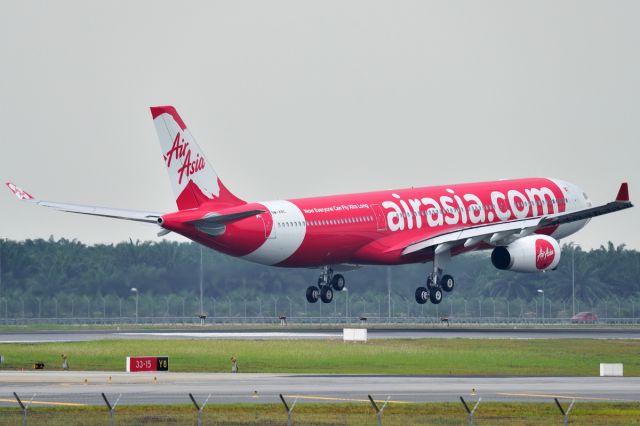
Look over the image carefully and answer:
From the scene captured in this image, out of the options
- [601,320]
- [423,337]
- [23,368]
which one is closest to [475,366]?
[423,337]

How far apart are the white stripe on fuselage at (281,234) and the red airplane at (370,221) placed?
0.09 m

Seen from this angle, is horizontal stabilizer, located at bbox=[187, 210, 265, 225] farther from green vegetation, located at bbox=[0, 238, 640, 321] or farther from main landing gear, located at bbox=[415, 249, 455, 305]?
green vegetation, located at bbox=[0, 238, 640, 321]

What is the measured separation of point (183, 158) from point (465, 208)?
23.6m

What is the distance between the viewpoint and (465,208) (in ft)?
342

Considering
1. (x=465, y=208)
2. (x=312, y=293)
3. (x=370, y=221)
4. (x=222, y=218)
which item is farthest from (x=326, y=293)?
(x=222, y=218)

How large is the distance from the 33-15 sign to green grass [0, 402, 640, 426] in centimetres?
1948

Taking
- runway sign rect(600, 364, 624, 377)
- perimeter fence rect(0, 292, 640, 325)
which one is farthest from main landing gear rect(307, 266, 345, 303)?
runway sign rect(600, 364, 624, 377)

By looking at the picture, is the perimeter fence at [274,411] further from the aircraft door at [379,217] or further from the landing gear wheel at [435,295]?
the landing gear wheel at [435,295]

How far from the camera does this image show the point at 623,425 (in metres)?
46.6

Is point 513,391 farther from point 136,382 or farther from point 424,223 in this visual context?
point 424,223

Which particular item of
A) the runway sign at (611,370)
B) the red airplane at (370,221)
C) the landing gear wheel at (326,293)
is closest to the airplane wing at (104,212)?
the red airplane at (370,221)

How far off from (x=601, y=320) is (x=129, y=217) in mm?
59632

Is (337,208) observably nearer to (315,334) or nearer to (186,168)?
(315,334)

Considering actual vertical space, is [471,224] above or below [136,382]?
above
